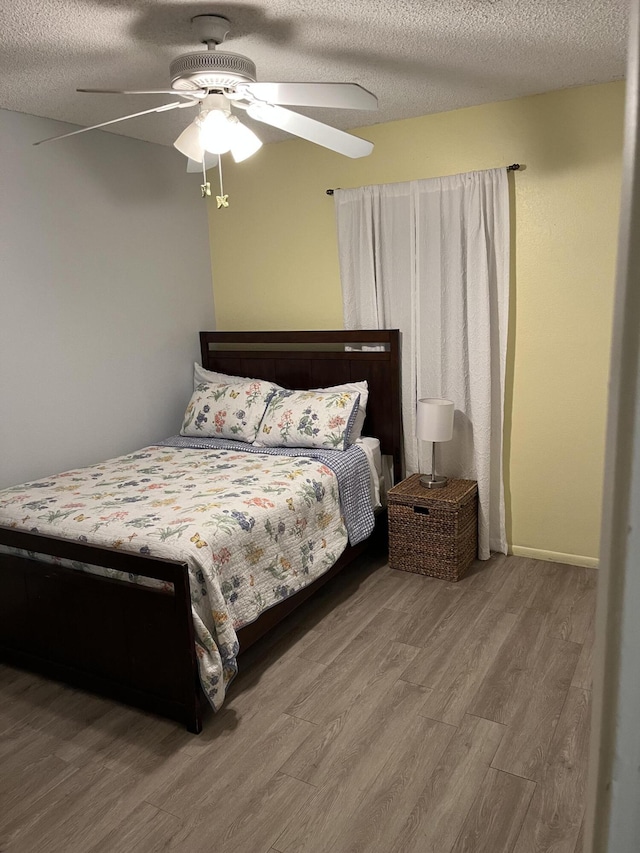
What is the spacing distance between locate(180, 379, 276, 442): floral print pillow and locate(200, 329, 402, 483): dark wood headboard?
209 mm

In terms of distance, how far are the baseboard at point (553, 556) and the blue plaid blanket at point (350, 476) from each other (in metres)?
0.90

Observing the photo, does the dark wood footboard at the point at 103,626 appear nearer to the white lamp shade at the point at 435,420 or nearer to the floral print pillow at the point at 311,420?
the floral print pillow at the point at 311,420

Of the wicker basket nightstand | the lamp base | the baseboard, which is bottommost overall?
the baseboard

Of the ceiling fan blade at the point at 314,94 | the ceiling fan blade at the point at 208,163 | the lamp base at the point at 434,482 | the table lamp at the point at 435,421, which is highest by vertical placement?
the ceiling fan blade at the point at 314,94

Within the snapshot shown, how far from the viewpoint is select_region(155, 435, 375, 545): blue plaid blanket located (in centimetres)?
338

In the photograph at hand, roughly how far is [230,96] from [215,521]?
5.16 ft

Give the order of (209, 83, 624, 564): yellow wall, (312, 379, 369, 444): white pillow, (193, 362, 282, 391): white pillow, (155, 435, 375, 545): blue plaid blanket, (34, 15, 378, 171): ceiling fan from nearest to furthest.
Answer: (34, 15, 378, 171): ceiling fan, (209, 83, 624, 564): yellow wall, (155, 435, 375, 545): blue plaid blanket, (312, 379, 369, 444): white pillow, (193, 362, 282, 391): white pillow

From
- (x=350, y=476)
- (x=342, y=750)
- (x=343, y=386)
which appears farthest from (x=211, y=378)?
(x=342, y=750)

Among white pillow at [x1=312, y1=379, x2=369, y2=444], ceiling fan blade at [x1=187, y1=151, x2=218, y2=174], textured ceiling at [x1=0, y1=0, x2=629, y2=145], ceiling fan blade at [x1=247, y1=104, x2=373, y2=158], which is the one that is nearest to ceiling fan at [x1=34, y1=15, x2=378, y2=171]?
ceiling fan blade at [x1=247, y1=104, x2=373, y2=158]

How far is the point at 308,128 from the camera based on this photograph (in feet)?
8.07

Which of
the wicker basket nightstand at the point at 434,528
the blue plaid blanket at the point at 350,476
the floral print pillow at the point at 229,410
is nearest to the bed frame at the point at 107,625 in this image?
the blue plaid blanket at the point at 350,476

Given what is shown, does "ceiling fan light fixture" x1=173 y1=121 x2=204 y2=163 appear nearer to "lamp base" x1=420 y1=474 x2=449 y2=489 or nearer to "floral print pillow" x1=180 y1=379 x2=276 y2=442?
"floral print pillow" x1=180 y1=379 x2=276 y2=442

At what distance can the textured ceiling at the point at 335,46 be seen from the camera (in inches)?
85.1

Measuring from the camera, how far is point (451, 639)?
289 centimetres
